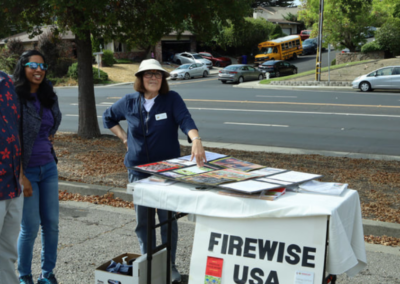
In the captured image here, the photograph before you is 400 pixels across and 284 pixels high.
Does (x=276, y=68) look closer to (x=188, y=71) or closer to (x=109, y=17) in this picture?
(x=188, y=71)

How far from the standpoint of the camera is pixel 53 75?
4150 centimetres

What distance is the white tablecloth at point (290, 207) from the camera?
10.2 ft

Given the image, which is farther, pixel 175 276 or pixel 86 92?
pixel 86 92

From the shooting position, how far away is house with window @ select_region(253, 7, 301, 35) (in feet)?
235

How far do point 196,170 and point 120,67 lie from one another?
44380 millimetres

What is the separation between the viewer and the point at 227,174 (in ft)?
12.0

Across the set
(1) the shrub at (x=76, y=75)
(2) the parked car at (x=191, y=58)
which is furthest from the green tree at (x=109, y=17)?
(2) the parked car at (x=191, y=58)

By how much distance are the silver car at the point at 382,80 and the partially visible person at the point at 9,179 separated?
25315 millimetres

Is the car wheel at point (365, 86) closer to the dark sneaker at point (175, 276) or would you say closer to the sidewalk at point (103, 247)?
the sidewalk at point (103, 247)

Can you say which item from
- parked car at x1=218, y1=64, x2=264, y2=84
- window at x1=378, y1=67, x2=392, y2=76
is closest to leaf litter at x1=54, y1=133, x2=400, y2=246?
window at x1=378, y1=67, x2=392, y2=76

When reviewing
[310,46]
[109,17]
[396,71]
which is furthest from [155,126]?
[310,46]

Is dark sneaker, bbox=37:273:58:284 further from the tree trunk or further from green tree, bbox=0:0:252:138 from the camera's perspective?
the tree trunk

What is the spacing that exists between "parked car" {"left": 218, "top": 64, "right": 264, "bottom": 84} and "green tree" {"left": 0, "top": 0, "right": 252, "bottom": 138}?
2293 cm

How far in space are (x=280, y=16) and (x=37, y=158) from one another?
250ft
